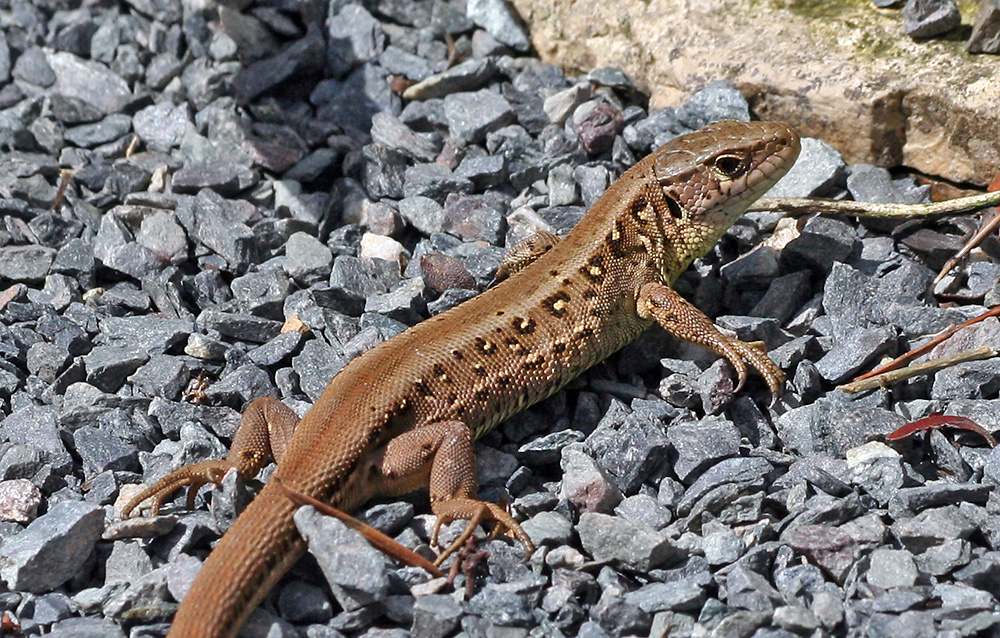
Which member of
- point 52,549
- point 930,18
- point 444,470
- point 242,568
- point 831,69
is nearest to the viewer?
point 242,568

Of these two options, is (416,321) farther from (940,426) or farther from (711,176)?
(940,426)

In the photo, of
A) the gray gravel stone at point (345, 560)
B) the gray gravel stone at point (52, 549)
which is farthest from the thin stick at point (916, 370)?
the gray gravel stone at point (52, 549)

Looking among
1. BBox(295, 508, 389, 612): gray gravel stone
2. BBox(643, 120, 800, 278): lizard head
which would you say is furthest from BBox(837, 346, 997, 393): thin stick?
BBox(295, 508, 389, 612): gray gravel stone

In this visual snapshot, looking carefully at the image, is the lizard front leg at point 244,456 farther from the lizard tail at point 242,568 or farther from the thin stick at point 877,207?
the thin stick at point 877,207

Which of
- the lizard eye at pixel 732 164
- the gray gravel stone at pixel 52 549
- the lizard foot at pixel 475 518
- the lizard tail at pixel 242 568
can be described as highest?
the lizard eye at pixel 732 164

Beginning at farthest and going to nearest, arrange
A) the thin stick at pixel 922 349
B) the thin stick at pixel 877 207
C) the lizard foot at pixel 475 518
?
the thin stick at pixel 877 207, the thin stick at pixel 922 349, the lizard foot at pixel 475 518

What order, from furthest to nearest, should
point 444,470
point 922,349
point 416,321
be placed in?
point 416,321, point 922,349, point 444,470

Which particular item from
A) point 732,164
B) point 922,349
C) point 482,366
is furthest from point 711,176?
point 482,366
